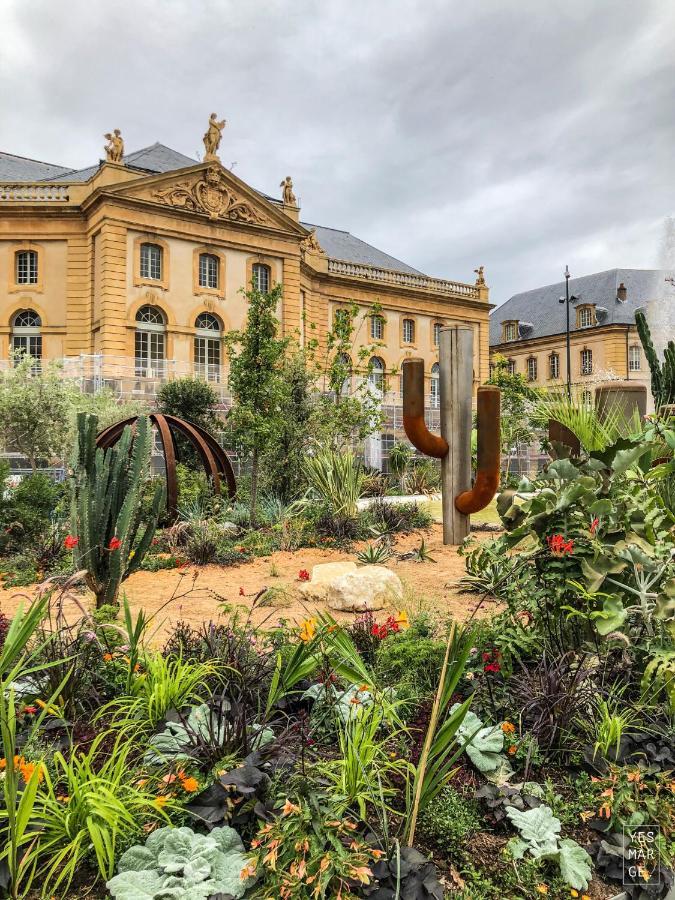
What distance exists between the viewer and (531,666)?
11.5 feet

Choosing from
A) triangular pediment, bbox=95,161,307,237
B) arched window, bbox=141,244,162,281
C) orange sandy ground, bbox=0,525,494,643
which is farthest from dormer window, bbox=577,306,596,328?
orange sandy ground, bbox=0,525,494,643

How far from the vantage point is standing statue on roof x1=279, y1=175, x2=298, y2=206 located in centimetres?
2908

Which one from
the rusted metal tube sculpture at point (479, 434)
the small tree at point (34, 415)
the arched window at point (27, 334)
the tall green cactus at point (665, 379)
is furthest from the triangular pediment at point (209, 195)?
the rusted metal tube sculpture at point (479, 434)

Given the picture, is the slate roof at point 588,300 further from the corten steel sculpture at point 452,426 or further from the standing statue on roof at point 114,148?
the corten steel sculpture at point 452,426

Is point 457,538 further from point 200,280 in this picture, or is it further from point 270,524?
point 200,280

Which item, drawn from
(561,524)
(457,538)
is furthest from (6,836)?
(457,538)

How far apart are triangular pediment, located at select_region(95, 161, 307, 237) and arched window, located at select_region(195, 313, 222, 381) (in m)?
4.28

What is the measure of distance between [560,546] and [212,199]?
2675 cm

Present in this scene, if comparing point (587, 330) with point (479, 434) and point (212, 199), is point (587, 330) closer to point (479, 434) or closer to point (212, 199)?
point (212, 199)

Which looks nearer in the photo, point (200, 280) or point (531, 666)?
point (531, 666)

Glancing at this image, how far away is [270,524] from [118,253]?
59.3 feet

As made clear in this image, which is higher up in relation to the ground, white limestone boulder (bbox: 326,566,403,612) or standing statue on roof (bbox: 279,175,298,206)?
standing statue on roof (bbox: 279,175,298,206)

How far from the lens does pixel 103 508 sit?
564 centimetres

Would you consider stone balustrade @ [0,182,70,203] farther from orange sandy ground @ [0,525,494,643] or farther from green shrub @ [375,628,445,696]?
green shrub @ [375,628,445,696]
